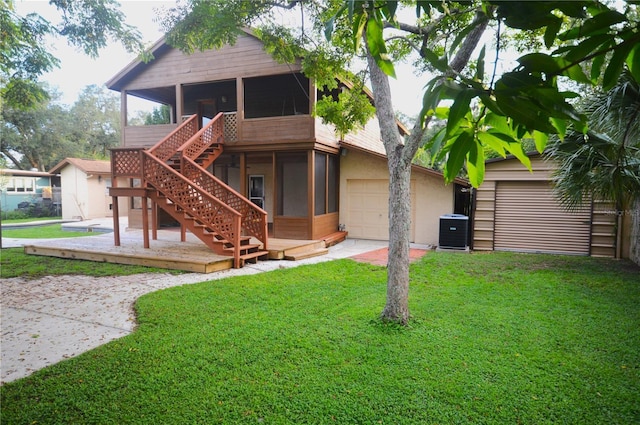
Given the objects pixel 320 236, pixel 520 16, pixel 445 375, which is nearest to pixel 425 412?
pixel 445 375

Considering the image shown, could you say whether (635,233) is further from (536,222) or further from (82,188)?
(82,188)

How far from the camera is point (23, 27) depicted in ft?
24.4

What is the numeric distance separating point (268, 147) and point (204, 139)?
6.34ft

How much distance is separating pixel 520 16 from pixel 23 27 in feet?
32.6

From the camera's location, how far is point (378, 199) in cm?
1234

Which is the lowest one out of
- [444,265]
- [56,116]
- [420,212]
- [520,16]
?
[444,265]

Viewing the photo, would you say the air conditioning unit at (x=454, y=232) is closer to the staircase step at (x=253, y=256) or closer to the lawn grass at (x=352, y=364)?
the lawn grass at (x=352, y=364)

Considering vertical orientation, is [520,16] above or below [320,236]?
above

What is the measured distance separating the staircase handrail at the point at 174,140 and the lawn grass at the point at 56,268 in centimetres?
335

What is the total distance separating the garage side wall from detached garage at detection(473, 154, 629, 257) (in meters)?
1.34

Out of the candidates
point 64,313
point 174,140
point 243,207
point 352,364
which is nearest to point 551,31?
point 352,364

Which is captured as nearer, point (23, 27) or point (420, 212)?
point (23, 27)

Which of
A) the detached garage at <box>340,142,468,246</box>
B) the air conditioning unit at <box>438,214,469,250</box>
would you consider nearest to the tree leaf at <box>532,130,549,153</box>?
the air conditioning unit at <box>438,214,469,250</box>

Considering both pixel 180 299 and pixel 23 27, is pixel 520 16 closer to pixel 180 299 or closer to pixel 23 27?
pixel 180 299
